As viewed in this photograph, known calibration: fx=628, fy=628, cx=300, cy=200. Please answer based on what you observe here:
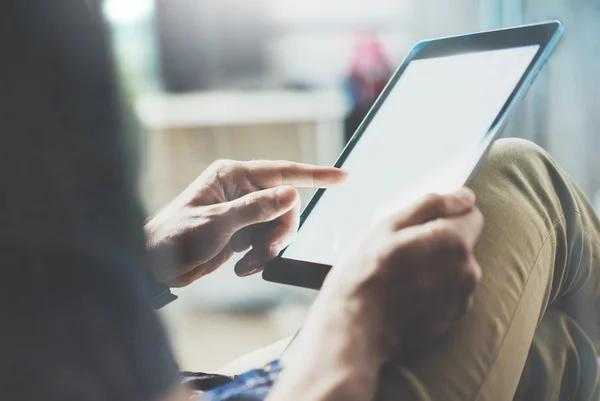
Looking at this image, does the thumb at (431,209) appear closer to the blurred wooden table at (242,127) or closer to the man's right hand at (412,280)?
the man's right hand at (412,280)

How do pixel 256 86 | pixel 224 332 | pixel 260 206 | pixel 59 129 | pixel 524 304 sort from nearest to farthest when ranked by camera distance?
pixel 59 129 → pixel 524 304 → pixel 260 206 → pixel 224 332 → pixel 256 86

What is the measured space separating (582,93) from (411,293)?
1.05 m

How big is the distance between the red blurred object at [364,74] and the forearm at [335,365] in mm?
1259

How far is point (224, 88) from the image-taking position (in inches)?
65.9

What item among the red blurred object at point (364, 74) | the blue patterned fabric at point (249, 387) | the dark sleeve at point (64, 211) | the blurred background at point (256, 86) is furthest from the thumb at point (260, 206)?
the red blurred object at point (364, 74)

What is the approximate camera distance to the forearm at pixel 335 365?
0.30 meters

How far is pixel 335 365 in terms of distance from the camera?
0.31 metres

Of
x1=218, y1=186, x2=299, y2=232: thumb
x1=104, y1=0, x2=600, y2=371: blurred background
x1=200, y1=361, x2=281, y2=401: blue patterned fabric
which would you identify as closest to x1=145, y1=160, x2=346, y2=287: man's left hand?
x1=218, y1=186, x2=299, y2=232: thumb

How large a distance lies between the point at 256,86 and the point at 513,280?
1.38 meters

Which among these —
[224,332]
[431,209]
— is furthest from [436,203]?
[224,332]

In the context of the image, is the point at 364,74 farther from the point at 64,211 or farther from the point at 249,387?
the point at 64,211

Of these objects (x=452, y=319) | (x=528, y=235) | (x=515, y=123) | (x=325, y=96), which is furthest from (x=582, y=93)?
Result: (x=452, y=319)

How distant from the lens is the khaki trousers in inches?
13.2

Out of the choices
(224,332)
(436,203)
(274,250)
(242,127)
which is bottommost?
(224,332)
